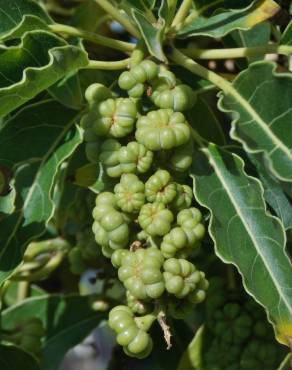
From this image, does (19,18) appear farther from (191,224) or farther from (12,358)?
(12,358)

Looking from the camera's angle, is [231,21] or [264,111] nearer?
[264,111]

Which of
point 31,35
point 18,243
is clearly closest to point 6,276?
point 18,243

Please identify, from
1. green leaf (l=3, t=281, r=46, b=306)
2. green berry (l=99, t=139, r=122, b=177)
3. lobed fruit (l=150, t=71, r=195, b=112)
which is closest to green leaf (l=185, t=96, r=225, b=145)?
lobed fruit (l=150, t=71, r=195, b=112)

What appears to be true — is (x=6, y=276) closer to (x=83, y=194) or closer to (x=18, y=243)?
(x=18, y=243)

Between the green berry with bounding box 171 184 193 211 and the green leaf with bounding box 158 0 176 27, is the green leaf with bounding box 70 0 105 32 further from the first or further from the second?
the green berry with bounding box 171 184 193 211

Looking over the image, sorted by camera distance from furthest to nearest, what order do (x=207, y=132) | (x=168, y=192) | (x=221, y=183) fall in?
(x=207, y=132) → (x=221, y=183) → (x=168, y=192)

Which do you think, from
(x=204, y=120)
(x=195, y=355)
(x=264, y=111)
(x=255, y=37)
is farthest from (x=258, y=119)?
(x=195, y=355)
